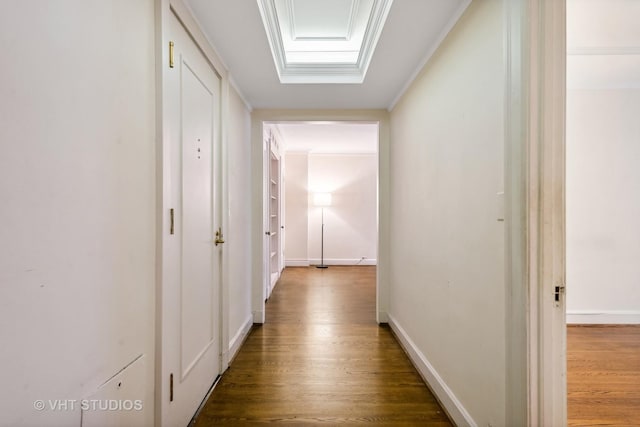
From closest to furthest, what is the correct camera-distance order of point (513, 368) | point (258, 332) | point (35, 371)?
point (35, 371) → point (513, 368) → point (258, 332)

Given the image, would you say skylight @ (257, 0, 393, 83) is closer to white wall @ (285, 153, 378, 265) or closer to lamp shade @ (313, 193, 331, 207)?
lamp shade @ (313, 193, 331, 207)

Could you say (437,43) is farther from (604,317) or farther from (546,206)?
(604,317)

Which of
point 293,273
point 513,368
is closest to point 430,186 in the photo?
point 513,368

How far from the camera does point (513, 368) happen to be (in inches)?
42.7

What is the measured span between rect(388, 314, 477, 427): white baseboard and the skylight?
227 centimetres

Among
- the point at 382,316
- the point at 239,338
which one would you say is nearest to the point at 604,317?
the point at 382,316

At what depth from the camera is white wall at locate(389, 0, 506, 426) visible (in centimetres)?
123

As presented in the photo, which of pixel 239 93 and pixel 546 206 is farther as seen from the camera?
pixel 239 93

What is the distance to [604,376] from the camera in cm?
198

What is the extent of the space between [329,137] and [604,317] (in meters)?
4.34

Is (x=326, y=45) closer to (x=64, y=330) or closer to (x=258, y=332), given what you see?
(x=64, y=330)

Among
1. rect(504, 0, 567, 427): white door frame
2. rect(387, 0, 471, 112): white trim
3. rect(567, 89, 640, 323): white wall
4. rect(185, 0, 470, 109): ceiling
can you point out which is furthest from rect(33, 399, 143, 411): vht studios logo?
rect(567, 89, 640, 323): white wall

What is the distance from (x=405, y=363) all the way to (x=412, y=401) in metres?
0.45

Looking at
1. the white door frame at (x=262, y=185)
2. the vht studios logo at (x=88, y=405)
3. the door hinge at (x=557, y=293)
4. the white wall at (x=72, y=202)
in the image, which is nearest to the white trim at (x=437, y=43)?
the white door frame at (x=262, y=185)
